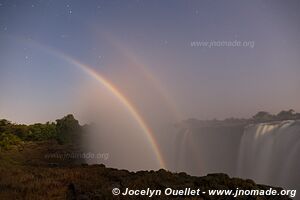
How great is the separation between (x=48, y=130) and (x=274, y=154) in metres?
36.1

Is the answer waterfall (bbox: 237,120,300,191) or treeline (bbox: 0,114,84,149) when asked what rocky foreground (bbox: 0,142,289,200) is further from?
treeline (bbox: 0,114,84,149)

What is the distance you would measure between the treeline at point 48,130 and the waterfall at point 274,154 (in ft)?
91.5

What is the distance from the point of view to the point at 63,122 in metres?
53.4

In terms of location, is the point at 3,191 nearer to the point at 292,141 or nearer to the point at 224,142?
the point at 292,141

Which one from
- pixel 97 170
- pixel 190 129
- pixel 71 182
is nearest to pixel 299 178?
pixel 97 170

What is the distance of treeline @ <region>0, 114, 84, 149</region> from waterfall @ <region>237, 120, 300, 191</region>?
91.5 ft

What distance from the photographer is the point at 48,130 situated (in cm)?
5288

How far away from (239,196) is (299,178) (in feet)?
60.1

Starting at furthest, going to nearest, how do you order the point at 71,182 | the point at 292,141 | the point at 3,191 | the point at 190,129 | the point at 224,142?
the point at 190,129, the point at 224,142, the point at 292,141, the point at 71,182, the point at 3,191

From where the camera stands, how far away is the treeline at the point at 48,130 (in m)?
49.6

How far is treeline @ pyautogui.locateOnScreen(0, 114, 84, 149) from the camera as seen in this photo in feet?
163

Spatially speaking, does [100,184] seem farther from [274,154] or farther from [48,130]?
[48,130]

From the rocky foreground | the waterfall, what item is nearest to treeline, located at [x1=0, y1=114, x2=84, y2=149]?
the waterfall

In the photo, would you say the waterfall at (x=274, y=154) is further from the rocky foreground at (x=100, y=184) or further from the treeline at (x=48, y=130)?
the treeline at (x=48, y=130)
